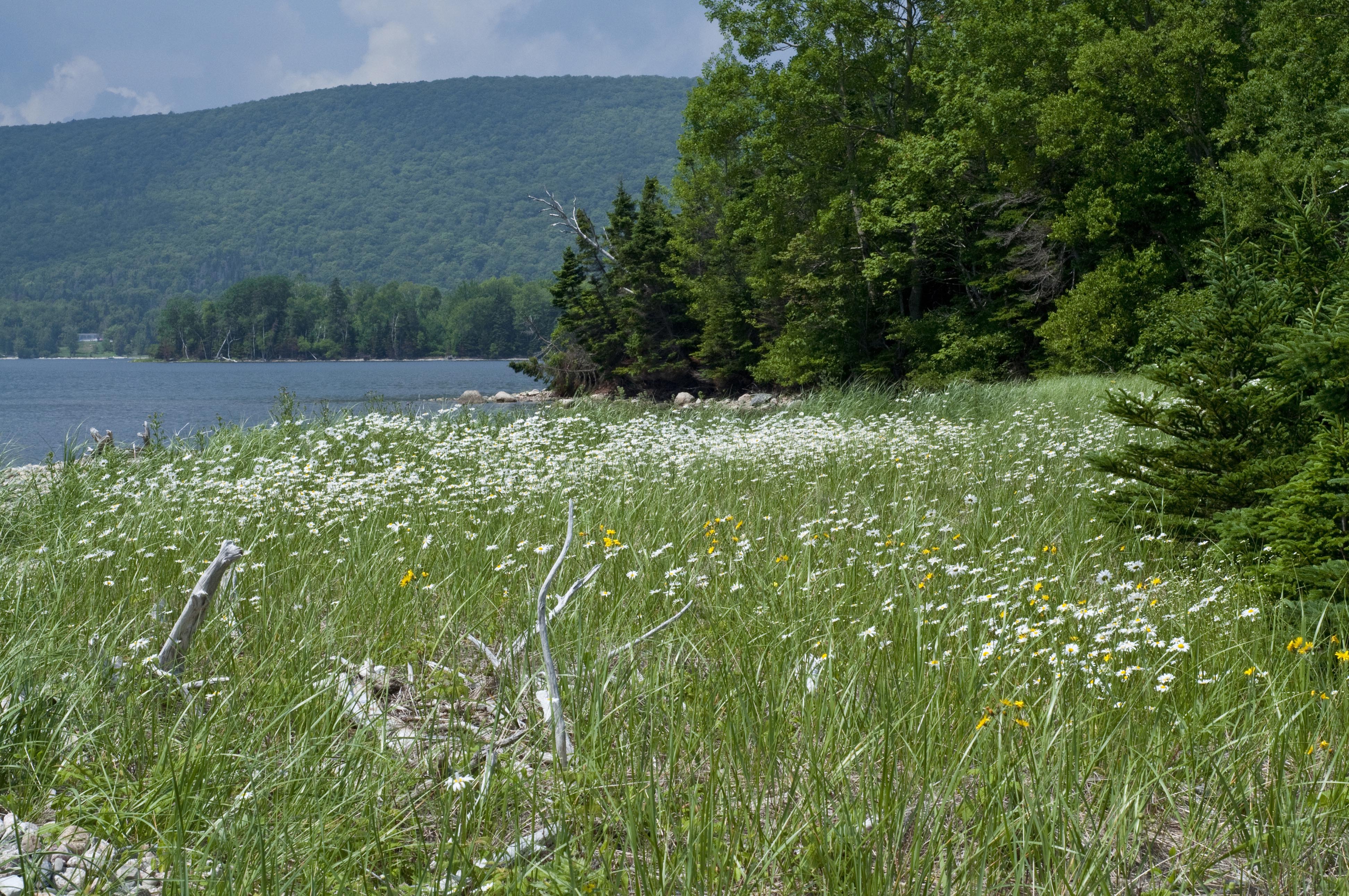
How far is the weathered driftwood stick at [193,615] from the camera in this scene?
3152 millimetres

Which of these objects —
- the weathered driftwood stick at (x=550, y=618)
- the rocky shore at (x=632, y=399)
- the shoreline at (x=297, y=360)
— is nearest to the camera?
the weathered driftwood stick at (x=550, y=618)

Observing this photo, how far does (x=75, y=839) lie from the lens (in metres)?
2.35

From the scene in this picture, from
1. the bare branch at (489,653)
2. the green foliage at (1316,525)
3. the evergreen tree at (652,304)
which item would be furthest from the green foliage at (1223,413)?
the evergreen tree at (652,304)

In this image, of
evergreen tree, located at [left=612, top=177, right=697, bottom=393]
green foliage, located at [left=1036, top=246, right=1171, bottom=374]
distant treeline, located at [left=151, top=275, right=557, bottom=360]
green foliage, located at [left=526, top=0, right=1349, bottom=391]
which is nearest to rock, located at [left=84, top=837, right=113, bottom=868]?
green foliage, located at [left=526, top=0, right=1349, bottom=391]

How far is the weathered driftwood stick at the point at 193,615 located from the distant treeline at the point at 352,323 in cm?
10670

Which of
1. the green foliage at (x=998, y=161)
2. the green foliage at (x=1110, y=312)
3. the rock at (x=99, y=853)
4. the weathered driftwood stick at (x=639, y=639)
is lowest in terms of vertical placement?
the rock at (x=99, y=853)

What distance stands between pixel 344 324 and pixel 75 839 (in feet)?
398

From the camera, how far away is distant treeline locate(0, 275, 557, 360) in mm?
113250

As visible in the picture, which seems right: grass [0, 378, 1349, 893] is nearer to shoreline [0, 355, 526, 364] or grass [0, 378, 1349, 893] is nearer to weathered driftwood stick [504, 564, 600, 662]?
weathered driftwood stick [504, 564, 600, 662]

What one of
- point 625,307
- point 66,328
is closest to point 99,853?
point 625,307

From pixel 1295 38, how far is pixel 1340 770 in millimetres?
22607

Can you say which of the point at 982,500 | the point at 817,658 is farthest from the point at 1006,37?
the point at 817,658

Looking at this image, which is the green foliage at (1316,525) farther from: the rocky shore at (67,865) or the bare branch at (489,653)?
the rocky shore at (67,865)

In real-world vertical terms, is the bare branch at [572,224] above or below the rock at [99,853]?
above
